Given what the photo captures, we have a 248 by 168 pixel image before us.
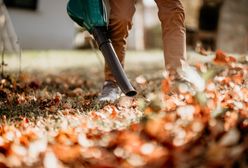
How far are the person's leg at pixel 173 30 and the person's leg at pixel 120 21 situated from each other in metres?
0.21

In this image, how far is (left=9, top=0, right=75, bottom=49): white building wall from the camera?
12.4 meters

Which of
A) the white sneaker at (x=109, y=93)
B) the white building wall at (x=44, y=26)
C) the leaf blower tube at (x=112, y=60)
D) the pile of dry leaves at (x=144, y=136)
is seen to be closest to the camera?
the pile of dry leaves at (x=144, y=136)

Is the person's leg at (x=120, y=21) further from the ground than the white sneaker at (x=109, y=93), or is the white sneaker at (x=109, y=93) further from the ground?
the person's leg at (x=120, y=21)

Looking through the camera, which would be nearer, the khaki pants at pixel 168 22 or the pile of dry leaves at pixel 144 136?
the pile of dry leaves at pixel 144 136

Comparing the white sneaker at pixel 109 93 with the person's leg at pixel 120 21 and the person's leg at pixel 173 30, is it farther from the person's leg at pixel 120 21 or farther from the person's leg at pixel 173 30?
A: the person's leg at pixel 173 30

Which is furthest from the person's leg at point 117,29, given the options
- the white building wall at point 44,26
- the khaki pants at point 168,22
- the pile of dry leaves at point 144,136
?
the white building wall at point 44,26

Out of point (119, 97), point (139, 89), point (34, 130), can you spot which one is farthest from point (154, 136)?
point (139, 89)

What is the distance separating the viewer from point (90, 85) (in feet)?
17.2

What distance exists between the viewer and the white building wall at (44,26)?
40.7 feet

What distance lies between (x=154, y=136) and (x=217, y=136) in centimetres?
25

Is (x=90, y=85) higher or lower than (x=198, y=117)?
lower

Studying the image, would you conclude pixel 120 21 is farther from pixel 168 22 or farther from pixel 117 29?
pixel 168 22

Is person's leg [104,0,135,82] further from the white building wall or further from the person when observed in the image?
the white building wall

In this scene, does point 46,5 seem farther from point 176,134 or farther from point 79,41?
point 176,134
